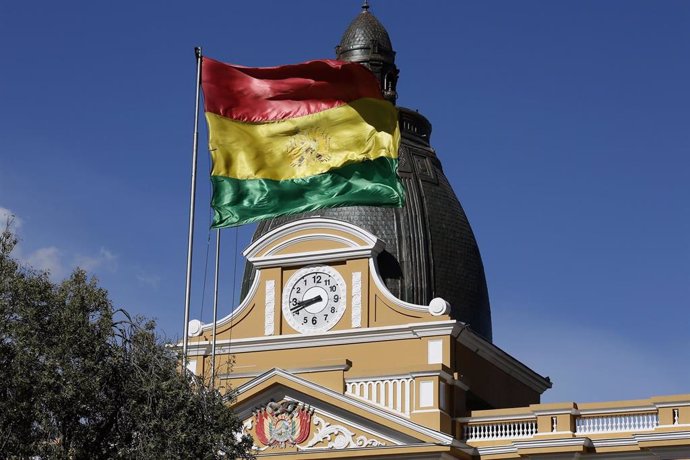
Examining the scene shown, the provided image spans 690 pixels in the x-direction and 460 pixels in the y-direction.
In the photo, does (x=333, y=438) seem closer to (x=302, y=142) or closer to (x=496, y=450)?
(x=496, y=450)

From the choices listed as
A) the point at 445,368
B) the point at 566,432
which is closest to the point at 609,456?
the point at 566,432

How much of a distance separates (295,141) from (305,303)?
14489mm

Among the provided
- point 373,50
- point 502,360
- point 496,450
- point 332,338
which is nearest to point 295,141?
point 332,338

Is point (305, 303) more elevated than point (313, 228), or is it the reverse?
point (313, 228)

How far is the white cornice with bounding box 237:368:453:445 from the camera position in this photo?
44.1 m

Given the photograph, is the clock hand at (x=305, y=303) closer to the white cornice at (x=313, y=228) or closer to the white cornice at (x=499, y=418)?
the white cornice at (x=313, y=228)

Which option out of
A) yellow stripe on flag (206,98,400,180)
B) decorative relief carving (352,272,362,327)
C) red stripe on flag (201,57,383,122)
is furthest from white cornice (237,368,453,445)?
red stripe on flag (201,57,383,122)

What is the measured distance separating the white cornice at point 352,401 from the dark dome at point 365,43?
13.7 metres

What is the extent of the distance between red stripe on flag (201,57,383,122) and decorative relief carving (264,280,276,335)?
14.8 m

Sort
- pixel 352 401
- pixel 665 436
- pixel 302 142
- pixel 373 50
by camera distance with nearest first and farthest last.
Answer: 1. pixel 302 142
2. pixel 665 436
3. pixel 352 401
4. pixel 373 50

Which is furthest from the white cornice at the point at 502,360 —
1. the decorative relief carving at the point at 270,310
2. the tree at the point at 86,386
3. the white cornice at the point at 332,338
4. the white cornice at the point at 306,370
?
the tree at the point at 86,386

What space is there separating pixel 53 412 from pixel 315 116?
9.25 m

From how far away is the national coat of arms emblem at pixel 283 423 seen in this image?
45.7m

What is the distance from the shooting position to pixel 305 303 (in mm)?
48375
